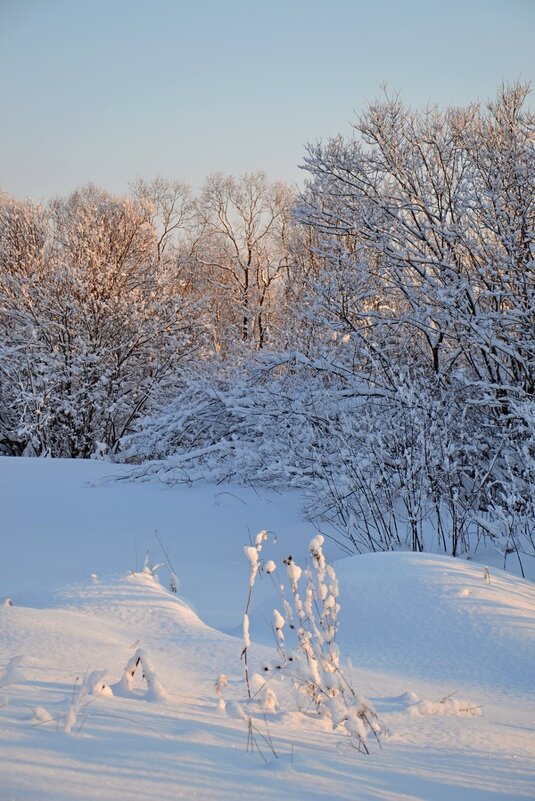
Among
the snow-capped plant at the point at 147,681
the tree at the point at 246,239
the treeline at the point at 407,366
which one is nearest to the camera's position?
the snow-capped plant at the point at 147,681

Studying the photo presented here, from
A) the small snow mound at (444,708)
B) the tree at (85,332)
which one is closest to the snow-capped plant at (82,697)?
the small snow mound at (444,708)

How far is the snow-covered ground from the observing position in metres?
2.00

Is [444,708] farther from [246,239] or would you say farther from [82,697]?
[246,239]

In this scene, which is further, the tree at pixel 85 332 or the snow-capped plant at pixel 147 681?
the tree at pixel 85 332

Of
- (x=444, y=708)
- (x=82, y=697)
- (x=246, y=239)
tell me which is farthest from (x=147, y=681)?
(x=246, y=239)

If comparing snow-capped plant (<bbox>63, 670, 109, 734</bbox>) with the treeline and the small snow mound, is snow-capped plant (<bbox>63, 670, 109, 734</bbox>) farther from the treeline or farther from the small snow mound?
the treeline

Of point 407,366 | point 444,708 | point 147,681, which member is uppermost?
point 407,366

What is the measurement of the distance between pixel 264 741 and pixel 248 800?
14.5 inches

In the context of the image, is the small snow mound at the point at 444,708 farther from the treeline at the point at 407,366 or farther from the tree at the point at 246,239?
the tree at the point at 246,239

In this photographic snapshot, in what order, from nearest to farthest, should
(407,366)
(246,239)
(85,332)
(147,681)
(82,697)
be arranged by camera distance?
1. (82,697)
2. (147,681)
3. (407,366)
4. (85,332)
5. (246,239)

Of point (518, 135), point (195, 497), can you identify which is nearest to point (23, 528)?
point (195, 497)

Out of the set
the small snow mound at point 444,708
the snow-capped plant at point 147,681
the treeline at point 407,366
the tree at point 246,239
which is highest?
the tree at point 246,239

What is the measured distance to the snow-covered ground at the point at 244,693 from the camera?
2.00 m

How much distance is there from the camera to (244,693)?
108 inches
